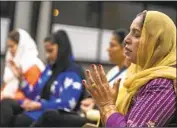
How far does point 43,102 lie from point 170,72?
1.58 metres

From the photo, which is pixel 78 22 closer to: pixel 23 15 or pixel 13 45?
pixel 23 15

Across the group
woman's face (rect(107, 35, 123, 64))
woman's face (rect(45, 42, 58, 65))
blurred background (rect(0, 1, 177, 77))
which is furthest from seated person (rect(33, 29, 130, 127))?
blurred background (rect(0, 1, 177, 77))

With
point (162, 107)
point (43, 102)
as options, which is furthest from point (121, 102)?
point (43, 102)

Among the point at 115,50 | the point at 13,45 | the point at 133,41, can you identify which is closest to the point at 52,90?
the point at 115,50

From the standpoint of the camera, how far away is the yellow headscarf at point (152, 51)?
137cm

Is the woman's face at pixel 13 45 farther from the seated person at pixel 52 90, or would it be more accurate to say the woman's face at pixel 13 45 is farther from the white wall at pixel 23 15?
the seated person at pixel 52 90

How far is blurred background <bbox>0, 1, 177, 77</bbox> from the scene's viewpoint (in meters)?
3.43

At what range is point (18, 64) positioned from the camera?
128 inches

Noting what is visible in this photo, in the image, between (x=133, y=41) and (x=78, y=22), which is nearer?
(x=133, y=41)

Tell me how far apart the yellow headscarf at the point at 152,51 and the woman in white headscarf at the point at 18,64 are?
177cm

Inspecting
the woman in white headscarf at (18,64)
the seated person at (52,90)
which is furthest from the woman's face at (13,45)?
the seated person at (52,90)

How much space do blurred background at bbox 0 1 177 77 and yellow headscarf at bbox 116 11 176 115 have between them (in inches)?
74.8

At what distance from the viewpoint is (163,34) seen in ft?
4.56

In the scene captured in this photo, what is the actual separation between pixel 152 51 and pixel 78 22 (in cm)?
241
